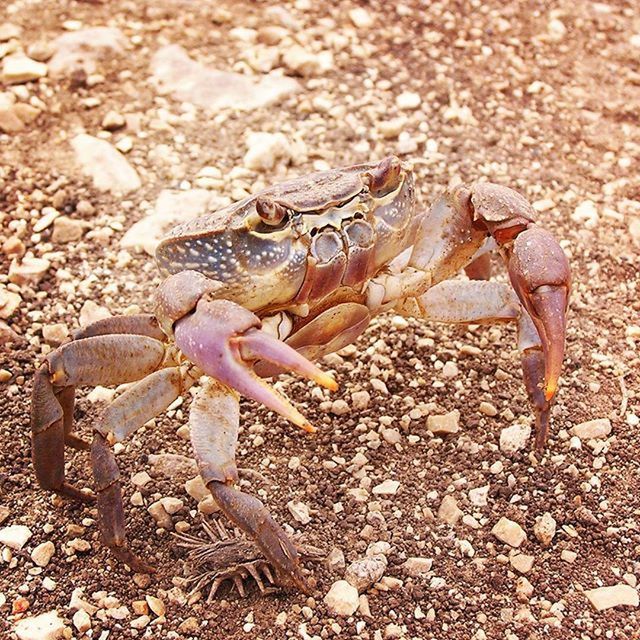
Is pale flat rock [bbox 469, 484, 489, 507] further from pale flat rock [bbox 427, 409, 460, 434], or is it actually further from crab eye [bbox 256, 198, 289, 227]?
crab eye [bbox 256, 198, 289, 227]

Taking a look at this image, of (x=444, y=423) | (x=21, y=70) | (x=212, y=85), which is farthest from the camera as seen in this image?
(x=212, y=85)

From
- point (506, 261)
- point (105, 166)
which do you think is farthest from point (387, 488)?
point (105, 166)

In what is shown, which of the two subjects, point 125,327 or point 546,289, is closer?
point 546,289

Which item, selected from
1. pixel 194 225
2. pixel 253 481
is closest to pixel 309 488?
pixel 253 481

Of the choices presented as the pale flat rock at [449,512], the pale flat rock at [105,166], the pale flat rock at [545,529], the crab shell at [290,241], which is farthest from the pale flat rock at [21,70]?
the pale flat rock at [545,529]

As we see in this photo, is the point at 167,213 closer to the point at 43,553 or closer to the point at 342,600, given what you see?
the point at 43,553

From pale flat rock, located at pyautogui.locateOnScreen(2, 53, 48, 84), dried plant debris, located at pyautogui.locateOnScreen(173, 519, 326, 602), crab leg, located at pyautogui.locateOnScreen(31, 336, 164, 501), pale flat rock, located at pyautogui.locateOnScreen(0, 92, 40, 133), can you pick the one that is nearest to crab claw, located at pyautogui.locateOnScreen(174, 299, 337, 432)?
crab leg, located at pyautogui.locateOnScreen(31, 336, 164, 501)

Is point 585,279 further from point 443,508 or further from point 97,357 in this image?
point 97,357
